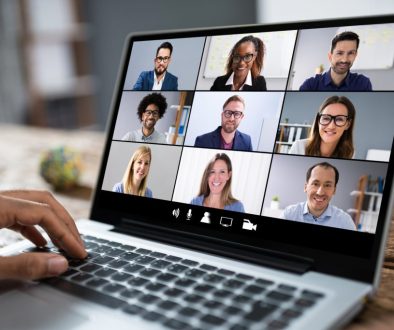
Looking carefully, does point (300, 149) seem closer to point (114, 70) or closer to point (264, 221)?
point (264, 221)

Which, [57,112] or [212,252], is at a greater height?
[57,112]

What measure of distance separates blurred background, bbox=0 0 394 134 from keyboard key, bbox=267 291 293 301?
2.84 meters

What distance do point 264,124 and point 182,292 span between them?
0.25m

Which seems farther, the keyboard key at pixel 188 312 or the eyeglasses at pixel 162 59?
the eyeglasses at pixel 162 59

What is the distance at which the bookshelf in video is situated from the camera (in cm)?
52

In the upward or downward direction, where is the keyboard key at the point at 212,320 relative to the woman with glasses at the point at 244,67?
downward

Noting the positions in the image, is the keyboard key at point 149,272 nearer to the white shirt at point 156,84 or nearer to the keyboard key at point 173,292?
the keyboard key at point 173,292

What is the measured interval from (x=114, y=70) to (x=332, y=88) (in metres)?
3.67

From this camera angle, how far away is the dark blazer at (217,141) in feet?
1.96

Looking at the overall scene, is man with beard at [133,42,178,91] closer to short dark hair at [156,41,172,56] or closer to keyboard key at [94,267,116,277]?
short dark hair at [156,41,172,56]

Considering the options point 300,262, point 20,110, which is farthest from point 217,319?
point 20,110

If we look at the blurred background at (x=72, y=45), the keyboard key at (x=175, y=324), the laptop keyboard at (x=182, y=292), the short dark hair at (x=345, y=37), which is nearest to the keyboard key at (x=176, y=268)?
the laptop keyboard at (x=182, y=292)

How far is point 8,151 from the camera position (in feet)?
5.05

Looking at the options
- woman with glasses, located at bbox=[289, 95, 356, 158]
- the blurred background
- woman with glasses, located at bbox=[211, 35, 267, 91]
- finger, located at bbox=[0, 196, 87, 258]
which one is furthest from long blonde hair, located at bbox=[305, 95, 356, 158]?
the blurred background
